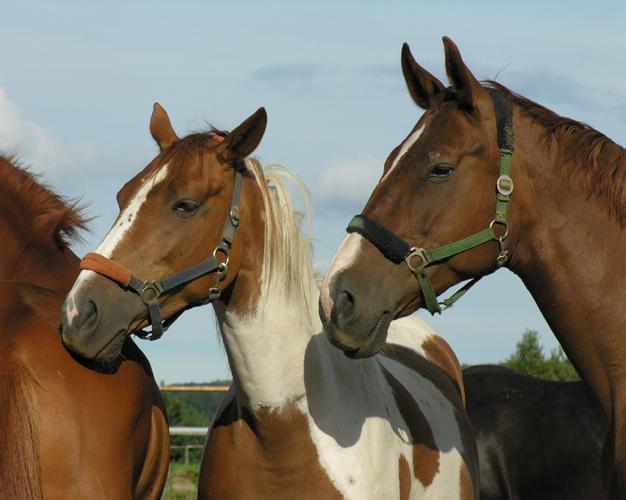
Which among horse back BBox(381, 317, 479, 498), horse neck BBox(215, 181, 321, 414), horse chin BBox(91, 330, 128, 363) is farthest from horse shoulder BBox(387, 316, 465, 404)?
horse chin BBox(91, 330, 128, 363)

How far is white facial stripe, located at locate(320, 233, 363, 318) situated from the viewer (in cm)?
427

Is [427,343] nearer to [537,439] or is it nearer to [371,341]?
[537,439]

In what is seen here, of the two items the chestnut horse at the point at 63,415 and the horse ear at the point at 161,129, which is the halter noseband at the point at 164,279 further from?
the horse ear at the point at 161,129

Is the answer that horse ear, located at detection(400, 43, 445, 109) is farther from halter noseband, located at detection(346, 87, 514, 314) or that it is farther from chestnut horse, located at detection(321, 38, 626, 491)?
halter noseband, located at detection(346, 87, 514, 314)

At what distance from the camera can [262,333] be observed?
4.96 m

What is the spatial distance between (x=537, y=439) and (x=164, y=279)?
4.72m

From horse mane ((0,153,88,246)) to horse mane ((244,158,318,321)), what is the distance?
1.02m

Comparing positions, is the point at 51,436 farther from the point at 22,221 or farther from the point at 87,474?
the point at 22,221

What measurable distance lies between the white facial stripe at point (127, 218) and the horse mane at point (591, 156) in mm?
1586

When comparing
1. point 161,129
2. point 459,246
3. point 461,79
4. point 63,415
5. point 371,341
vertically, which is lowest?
point 63,415

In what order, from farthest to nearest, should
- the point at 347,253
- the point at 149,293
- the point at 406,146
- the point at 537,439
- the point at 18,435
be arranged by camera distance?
the point at 537,439, the point at 149,293, the point at 406,146, the point at 347,253, the point at 18,435

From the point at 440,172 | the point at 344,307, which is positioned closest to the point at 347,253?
the point at 344,307

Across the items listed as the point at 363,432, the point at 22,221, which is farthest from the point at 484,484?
the point at 22,221

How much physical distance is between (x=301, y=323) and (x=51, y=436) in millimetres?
1286
